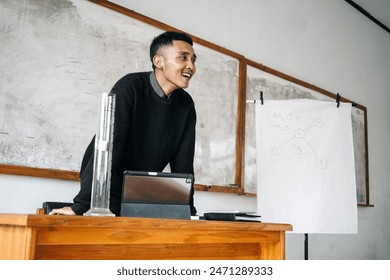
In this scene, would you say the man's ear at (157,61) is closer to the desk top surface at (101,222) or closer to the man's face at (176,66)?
the man's face at (176,66)

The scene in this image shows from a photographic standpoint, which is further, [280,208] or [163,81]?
[280,208]

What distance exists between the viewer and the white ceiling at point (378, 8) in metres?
4.08

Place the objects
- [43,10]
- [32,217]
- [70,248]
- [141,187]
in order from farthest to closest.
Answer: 1. [43,10]
2. [141,187]
3. [70,248]
4. [32,217]

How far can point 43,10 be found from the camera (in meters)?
2.02

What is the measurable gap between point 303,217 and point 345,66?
199 cm

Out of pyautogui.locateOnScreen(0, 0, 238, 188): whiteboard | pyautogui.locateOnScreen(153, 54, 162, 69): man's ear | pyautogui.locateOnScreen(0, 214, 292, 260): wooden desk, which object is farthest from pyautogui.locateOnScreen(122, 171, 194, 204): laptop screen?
pyautogui.locateOnScreen(0, 0, 238, 188): whiteboard

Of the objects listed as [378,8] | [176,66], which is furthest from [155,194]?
[378,8]

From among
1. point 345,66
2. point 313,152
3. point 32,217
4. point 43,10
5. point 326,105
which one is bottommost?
point 32,217

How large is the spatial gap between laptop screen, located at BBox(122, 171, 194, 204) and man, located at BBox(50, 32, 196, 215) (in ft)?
1.45

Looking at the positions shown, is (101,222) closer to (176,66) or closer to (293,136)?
(176,66)

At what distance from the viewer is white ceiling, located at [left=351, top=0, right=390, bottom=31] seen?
408 centimetres

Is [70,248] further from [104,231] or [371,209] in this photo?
[371,209]

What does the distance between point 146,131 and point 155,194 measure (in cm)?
63
